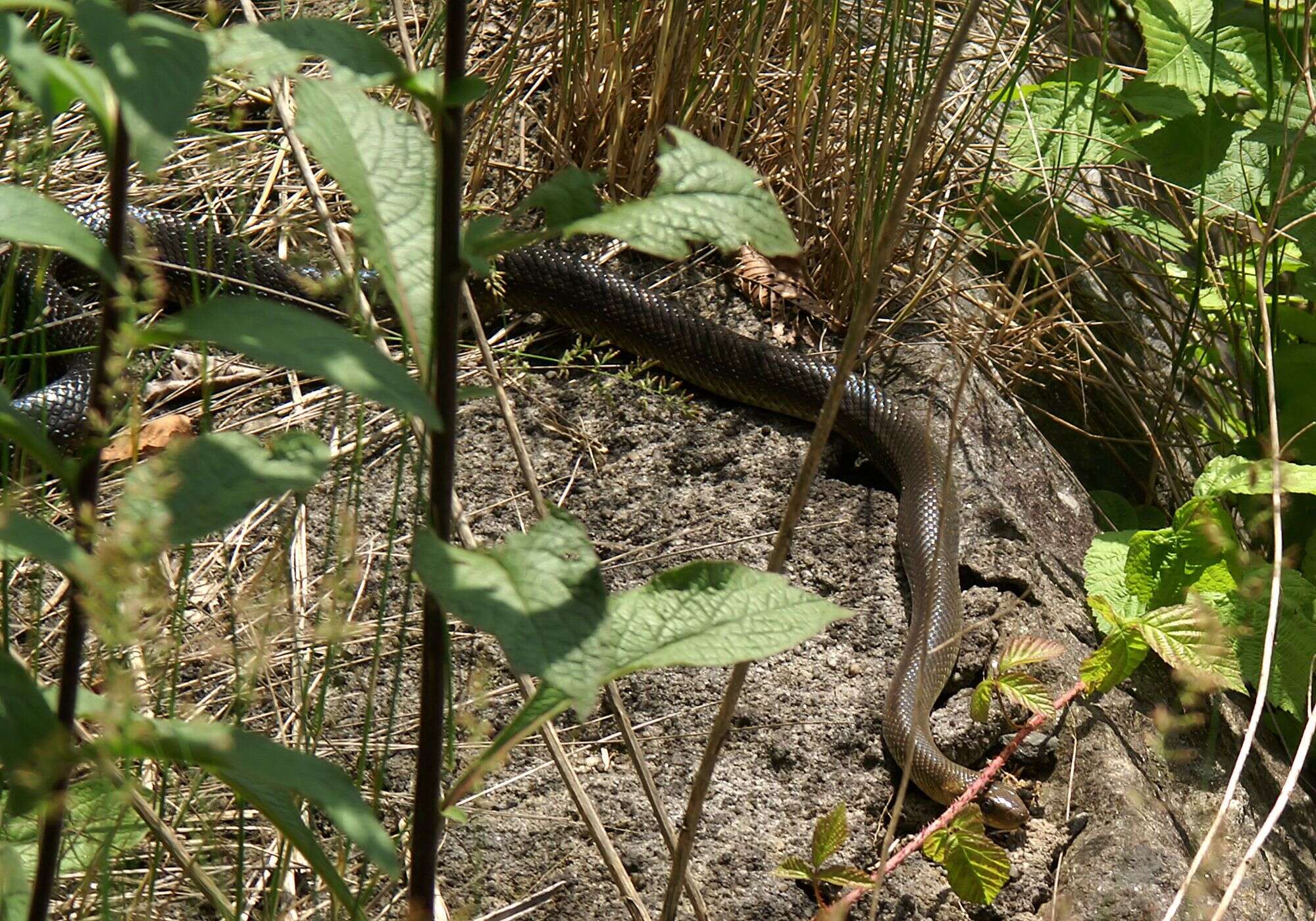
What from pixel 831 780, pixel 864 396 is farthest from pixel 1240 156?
pixel 831 780

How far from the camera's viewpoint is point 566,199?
2.49 ft

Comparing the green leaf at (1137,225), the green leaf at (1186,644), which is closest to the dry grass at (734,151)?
the green leaf at (1137,225)

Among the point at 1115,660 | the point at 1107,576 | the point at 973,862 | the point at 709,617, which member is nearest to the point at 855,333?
the point at 709,617

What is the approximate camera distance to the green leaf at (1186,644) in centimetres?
242

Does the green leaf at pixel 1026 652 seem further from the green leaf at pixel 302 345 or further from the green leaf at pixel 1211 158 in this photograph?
the green leaf at pixel 302 345

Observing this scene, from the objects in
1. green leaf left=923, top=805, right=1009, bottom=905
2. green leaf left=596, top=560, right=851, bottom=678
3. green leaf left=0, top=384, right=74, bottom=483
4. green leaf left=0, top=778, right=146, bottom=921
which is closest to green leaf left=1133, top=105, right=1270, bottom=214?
green leaf left=923, top=805, right=1009, bottom=905

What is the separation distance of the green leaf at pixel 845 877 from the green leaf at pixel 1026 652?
594 mm

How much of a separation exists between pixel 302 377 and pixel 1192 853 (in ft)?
7.38

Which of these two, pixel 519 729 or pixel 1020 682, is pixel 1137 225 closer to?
pixel 1020 682

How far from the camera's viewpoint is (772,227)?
29.2 inches

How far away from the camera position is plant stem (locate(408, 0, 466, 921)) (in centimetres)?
73

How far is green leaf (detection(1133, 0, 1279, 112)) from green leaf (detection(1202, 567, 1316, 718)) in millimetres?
1252

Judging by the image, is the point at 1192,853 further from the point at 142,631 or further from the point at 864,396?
→ the point at 142,631

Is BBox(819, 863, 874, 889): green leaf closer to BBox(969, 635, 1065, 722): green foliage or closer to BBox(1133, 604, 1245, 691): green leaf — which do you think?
BBox(969, 635, 1065, 722): green foliage
